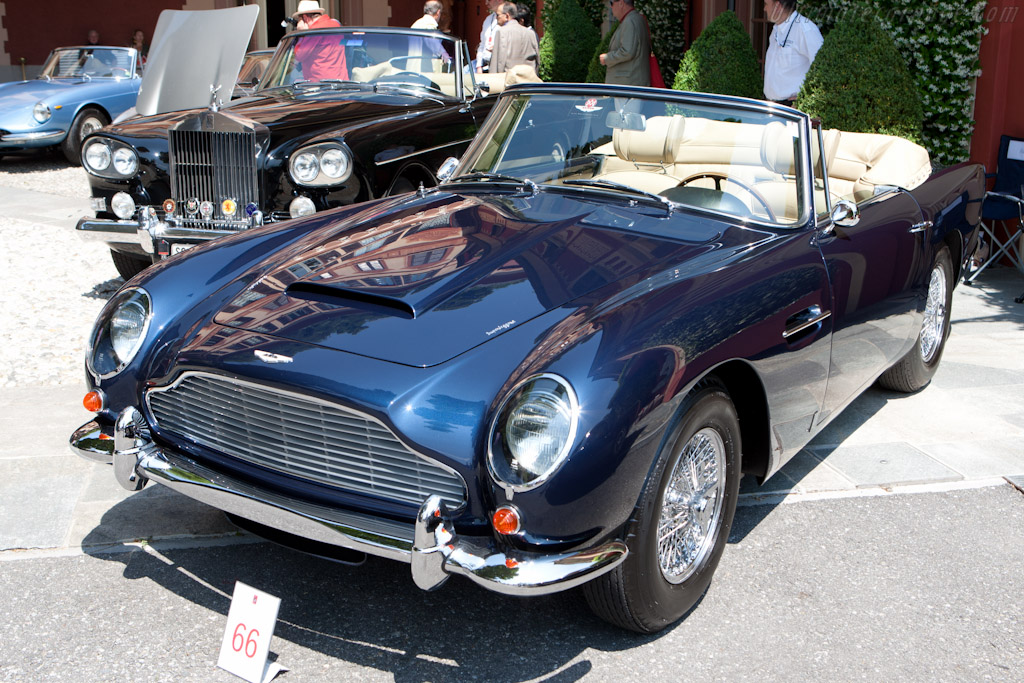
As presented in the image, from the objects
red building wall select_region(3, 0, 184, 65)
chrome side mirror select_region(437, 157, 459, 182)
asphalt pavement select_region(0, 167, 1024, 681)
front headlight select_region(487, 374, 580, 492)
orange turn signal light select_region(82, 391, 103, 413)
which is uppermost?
red building wall select_region(3, 0, 184, 65)

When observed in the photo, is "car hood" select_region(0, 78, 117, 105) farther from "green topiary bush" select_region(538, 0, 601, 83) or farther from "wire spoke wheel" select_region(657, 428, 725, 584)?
"wire spoke wheel" select_region(657, 428, 725, 584)

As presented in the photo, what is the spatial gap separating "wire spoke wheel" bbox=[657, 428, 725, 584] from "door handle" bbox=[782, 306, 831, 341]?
1.61 ft

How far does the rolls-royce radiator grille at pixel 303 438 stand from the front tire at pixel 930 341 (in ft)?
10.1

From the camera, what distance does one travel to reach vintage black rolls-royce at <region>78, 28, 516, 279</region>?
631 cm

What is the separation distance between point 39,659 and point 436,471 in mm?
1285

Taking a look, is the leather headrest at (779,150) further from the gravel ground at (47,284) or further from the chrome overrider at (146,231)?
the gravel ground at (47,284)

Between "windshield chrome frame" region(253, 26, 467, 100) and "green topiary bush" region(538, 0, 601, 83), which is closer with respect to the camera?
"windshield chrome frame" region(253, 26, 467, 100)

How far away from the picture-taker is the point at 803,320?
3445mm

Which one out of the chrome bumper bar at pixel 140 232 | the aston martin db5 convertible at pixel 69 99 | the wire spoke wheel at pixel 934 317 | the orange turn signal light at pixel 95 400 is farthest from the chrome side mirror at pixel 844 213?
the aston martin db5 convertible at pixel 69 99

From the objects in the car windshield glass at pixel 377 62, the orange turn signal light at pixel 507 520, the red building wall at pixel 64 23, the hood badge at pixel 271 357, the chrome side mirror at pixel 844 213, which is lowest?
the orange turn signal light at pixel 507 520

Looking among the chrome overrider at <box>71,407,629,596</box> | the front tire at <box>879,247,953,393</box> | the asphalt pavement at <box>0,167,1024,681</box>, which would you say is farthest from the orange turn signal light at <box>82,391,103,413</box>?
the front tire at <box>879,247,953,393</box>

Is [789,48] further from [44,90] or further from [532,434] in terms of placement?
[44,90]

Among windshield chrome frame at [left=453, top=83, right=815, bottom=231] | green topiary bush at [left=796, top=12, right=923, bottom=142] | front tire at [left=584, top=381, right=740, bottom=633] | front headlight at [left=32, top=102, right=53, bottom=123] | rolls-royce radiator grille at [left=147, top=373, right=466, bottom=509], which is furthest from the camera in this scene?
front headlight at [left=32, top=102, right=53, bottom=123]

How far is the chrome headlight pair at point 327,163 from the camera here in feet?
20.6
